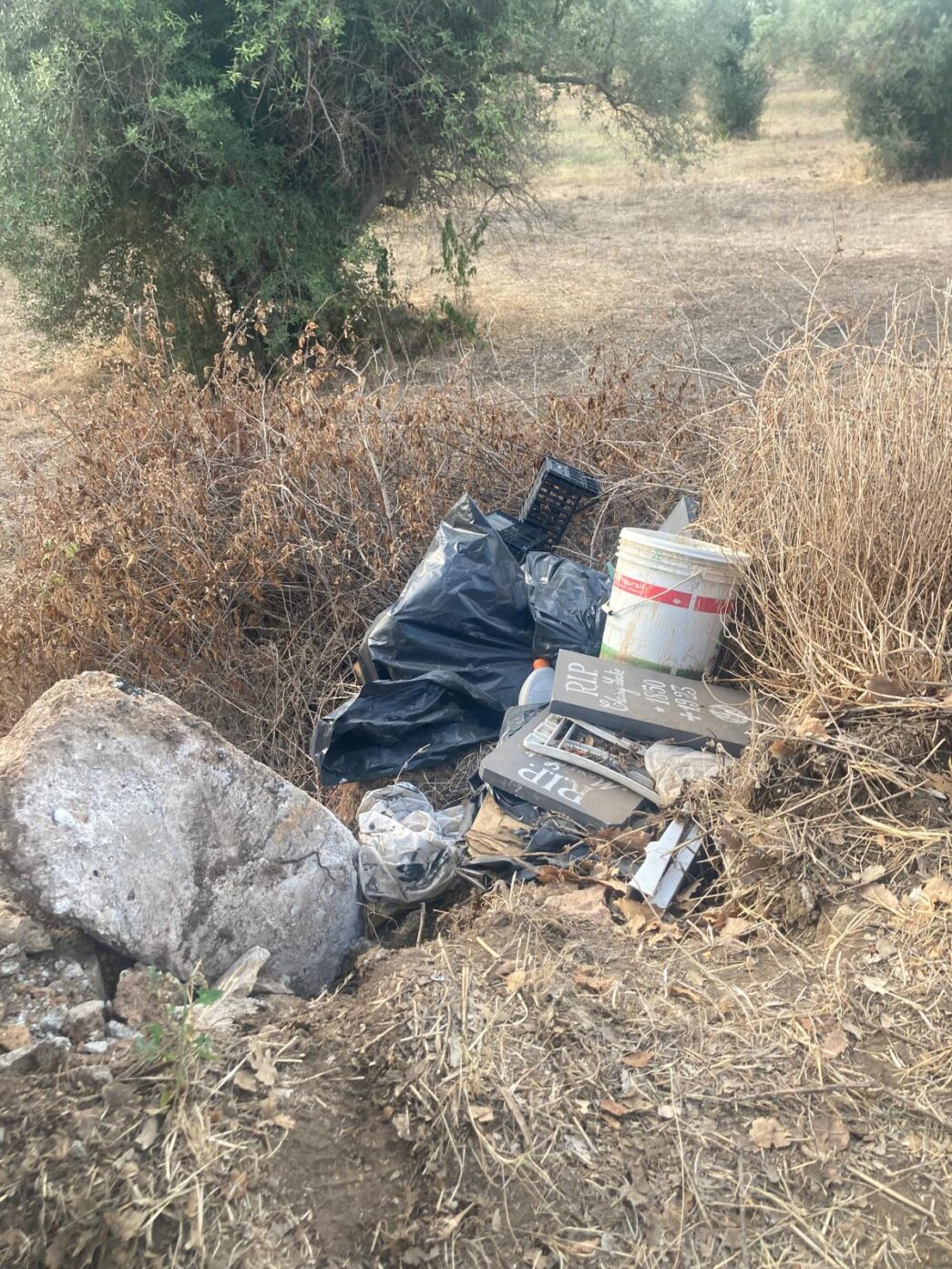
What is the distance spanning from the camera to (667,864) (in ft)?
9.81

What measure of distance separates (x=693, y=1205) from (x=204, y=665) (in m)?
3.01

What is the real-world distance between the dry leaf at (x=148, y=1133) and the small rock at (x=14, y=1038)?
Answer: 0.32 meters

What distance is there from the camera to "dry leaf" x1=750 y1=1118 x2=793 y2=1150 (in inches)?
81.0

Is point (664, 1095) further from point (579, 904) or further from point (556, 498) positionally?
point (556, 498)

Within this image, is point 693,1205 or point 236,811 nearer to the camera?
point 693,1205

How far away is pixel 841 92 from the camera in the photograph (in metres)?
19.3

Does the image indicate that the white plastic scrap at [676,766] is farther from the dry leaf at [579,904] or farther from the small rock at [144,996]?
the small rock at [144,996]

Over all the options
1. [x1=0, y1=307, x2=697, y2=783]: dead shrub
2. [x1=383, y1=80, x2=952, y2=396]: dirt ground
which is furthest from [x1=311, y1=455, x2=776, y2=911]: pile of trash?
[x1=383, y1=80, x2=952, y2=396]: dirt ground

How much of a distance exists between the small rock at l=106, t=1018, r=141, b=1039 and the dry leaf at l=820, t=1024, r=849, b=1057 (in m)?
1.46

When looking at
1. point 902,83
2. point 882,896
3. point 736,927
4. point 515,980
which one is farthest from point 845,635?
point 902,83

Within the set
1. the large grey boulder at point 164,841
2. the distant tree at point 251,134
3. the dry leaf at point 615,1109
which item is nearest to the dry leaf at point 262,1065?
the large grey boulder at point 164,841

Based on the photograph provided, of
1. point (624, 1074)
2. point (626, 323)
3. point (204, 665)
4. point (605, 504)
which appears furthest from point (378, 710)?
point (626, 323)

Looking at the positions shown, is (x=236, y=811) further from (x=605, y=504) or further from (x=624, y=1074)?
(x=605, y=504)

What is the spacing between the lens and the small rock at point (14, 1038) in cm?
207
